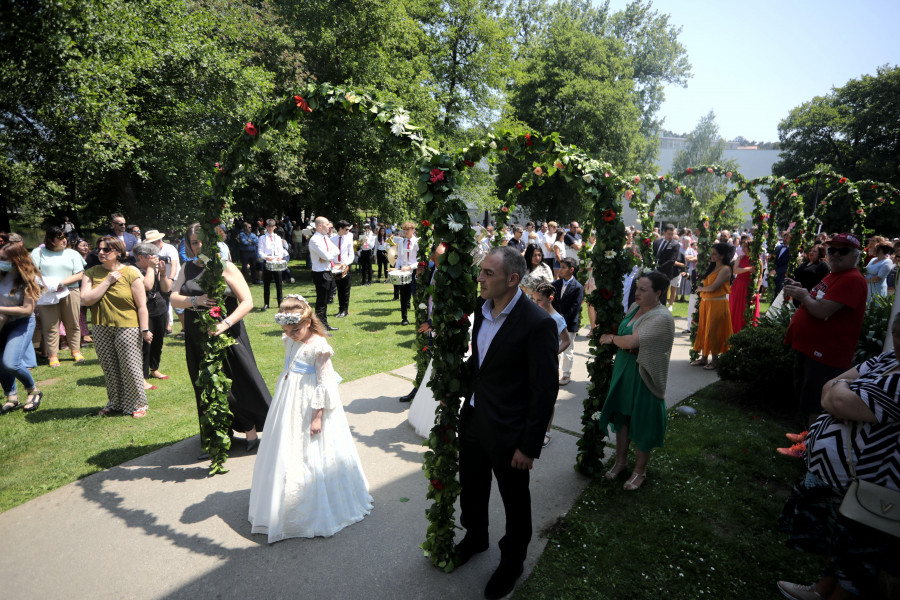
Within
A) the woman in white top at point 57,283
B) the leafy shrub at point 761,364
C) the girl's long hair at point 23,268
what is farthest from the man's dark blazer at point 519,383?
the woman in white top at point 57,283

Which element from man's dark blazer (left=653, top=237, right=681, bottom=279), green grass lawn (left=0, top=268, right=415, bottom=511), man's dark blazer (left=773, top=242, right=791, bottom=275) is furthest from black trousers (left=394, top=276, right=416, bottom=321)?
man's dark blazer (left=773, top=242, right=791, bottom=275)

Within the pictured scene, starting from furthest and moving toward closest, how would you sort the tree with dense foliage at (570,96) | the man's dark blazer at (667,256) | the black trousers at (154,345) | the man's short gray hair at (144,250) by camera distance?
1. the tree with dense foliage at (570,96)
2. the man's dark blazer at (667,256)
3. the black trousers at (154,345)
4. the man's short gray hair at (144,250)

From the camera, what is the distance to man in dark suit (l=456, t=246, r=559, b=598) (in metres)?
2.95

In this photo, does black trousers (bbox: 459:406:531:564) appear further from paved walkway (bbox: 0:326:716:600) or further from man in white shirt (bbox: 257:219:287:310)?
man in white shirt (bbox: 257:219:287:310)

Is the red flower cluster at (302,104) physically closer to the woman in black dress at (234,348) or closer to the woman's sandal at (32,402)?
the woman in black dress at (234,348)

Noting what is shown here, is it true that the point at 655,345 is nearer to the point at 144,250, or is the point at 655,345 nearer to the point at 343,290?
the point at 144,250

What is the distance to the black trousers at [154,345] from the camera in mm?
7125

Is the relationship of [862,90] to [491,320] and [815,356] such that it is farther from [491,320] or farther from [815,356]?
[491,320]

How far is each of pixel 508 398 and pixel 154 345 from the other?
660 centimetres

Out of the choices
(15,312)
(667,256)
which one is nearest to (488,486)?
(15,312)

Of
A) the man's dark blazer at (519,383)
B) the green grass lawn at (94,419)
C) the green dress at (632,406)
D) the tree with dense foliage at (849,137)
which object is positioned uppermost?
the tree with dense foliage at (849,137)

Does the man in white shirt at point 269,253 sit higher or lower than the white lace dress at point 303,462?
higher

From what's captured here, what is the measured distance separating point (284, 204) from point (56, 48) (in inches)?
788

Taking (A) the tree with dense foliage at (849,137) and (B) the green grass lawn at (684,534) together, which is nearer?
(B) the green grass lawn at (684,534)
